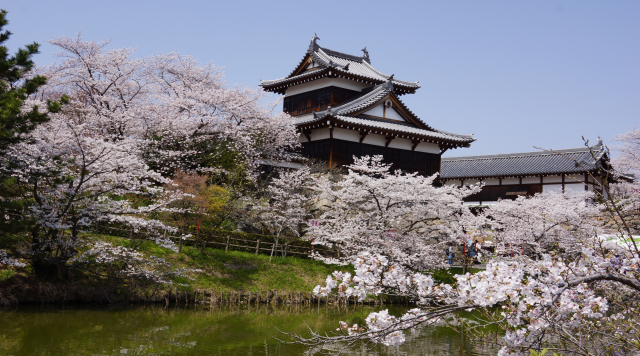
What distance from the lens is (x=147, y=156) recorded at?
2142cm

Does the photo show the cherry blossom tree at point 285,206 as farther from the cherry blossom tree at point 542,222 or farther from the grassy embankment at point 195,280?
the cherry blossom tree at point 542,222

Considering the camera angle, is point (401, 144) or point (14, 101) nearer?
point (14, 101)

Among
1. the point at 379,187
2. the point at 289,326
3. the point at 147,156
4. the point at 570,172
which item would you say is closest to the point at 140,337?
the point at 289,326

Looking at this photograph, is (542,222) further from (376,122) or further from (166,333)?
(166,333)

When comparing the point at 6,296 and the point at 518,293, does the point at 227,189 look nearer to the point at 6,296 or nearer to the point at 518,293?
the point at 6,296

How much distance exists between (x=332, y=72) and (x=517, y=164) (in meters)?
13.9

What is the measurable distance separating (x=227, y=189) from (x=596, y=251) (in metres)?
16.2

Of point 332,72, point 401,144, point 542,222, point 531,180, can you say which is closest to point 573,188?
point 531,180

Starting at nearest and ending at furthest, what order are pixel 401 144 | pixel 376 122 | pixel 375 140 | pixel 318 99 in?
pixel 376 122 → pixel 375 140 → pixel 401 144 → pixel 318 99

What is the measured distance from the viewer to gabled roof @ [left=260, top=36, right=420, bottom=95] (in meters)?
28.6

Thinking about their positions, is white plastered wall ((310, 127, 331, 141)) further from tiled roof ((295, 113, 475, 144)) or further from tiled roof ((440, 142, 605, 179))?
tiled roof ((440, 142, 605, 179))

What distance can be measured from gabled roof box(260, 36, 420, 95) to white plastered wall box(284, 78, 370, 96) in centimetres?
37

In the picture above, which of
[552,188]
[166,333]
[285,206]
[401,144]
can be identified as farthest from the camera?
[552,188]

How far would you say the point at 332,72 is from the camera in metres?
28.4
